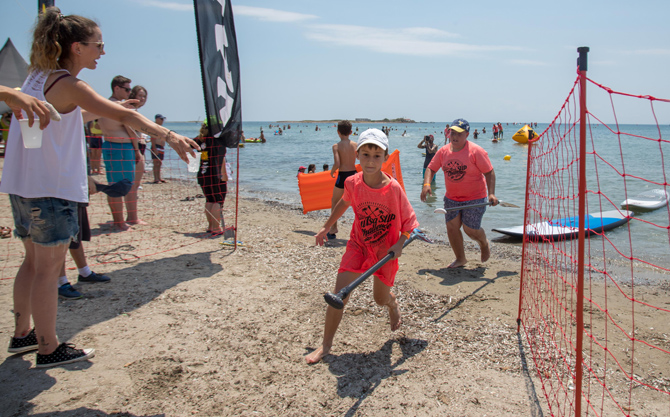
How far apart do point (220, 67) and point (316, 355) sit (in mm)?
3713

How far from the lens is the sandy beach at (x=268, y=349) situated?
265cm

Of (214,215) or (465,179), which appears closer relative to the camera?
(465,179)

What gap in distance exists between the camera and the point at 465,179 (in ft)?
16.7

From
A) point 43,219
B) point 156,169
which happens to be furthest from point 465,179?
point 156,169

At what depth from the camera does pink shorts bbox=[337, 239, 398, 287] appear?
318 centimetres

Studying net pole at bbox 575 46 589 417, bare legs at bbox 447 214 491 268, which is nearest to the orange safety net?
net pole at bbox 575 46 589 417

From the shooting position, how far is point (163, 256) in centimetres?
543

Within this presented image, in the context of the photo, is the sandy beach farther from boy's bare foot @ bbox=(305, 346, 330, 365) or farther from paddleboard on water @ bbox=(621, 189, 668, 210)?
paddleboard on water @ bbox=(621, 189, 668, 210)

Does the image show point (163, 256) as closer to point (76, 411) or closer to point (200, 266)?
point (200, 266)

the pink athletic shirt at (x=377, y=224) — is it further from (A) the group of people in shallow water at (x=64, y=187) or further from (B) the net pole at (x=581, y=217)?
(B) the net pole at (x=581, y=217)

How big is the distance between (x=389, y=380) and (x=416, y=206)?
8.48 m

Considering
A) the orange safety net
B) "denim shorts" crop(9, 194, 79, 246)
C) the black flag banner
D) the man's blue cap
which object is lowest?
the orange safety net

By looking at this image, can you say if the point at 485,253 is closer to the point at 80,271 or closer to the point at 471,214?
the point at 471,214

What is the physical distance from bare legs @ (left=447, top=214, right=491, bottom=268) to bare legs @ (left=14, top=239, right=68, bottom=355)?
4044 mm
